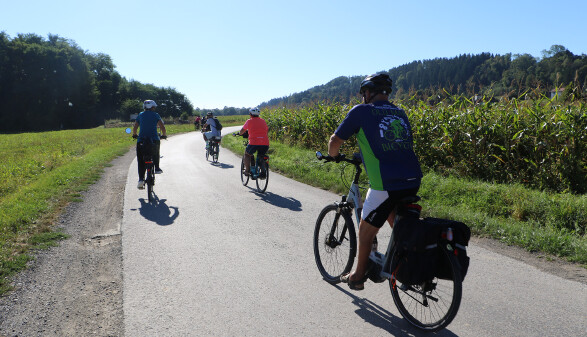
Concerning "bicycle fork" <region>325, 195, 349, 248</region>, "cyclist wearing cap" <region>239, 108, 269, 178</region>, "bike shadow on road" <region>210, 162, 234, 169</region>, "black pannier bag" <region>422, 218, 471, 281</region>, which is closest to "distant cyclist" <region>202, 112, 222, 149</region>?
"bike shadow on road" <region>210, 162, 234, 169</region>

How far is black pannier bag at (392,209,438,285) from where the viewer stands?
9.41 ft

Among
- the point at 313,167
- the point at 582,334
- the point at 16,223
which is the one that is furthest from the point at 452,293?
the point at 313,167

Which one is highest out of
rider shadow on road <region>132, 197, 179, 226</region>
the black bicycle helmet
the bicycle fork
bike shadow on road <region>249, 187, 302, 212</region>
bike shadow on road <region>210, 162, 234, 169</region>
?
the black bicycle helmet

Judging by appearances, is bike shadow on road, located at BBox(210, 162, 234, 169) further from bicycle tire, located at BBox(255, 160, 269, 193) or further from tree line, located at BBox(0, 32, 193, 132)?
tree line, located at BBox(0, 32, 193, 132)

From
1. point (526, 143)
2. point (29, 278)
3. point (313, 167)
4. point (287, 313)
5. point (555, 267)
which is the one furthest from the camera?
point (313, 167)

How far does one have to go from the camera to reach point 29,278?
4316mm

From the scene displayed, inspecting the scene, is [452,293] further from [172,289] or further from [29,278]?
[29,278]

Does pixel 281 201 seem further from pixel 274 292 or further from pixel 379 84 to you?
pixel 379 84

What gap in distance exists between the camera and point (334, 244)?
4227 millimetres

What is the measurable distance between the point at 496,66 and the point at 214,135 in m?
11.5

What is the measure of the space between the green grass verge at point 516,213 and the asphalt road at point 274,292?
0.72 meters

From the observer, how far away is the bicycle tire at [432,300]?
2.84 meters

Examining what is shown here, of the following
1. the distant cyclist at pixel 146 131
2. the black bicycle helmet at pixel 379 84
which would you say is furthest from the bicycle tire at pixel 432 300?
the distant cyclist at pixel 146 131

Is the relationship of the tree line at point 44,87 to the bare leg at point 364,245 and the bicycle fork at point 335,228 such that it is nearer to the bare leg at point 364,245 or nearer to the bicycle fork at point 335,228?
the bicycle fork at point 335,228
